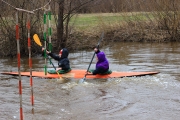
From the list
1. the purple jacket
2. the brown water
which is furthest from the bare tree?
the purple jacket

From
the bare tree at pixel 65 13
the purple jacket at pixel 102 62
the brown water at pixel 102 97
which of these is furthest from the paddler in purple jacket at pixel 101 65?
the bare tree at pixel 65 13

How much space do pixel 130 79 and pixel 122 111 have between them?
3.07 m

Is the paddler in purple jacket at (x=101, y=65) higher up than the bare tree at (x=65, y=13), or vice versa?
the bare tree at (x=65, y=13)

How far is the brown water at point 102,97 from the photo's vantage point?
669 centimetres

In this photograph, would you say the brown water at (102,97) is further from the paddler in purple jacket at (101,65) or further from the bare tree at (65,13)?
the bare tree at (65,13)

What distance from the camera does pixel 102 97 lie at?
806 cm

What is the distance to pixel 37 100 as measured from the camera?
25.9ft

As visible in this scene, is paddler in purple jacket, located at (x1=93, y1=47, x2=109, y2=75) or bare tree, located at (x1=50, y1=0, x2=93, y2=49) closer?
paddler in purple jacket, located at (x1=93, y1=47, x2=109, y2=75)

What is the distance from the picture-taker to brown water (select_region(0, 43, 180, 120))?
264 inches

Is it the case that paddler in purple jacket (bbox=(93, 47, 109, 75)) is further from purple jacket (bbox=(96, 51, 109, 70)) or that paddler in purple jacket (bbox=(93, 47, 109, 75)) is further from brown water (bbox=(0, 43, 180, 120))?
brown water (bbox=(0, 43, 180, 120))

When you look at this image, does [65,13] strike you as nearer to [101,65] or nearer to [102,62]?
[102,62]

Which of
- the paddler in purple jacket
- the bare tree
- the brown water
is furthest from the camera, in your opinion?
the bare tree

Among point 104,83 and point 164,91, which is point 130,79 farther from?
point 164,91

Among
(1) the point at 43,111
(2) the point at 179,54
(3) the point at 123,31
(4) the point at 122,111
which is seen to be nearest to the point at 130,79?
(4) the point at 122,111
